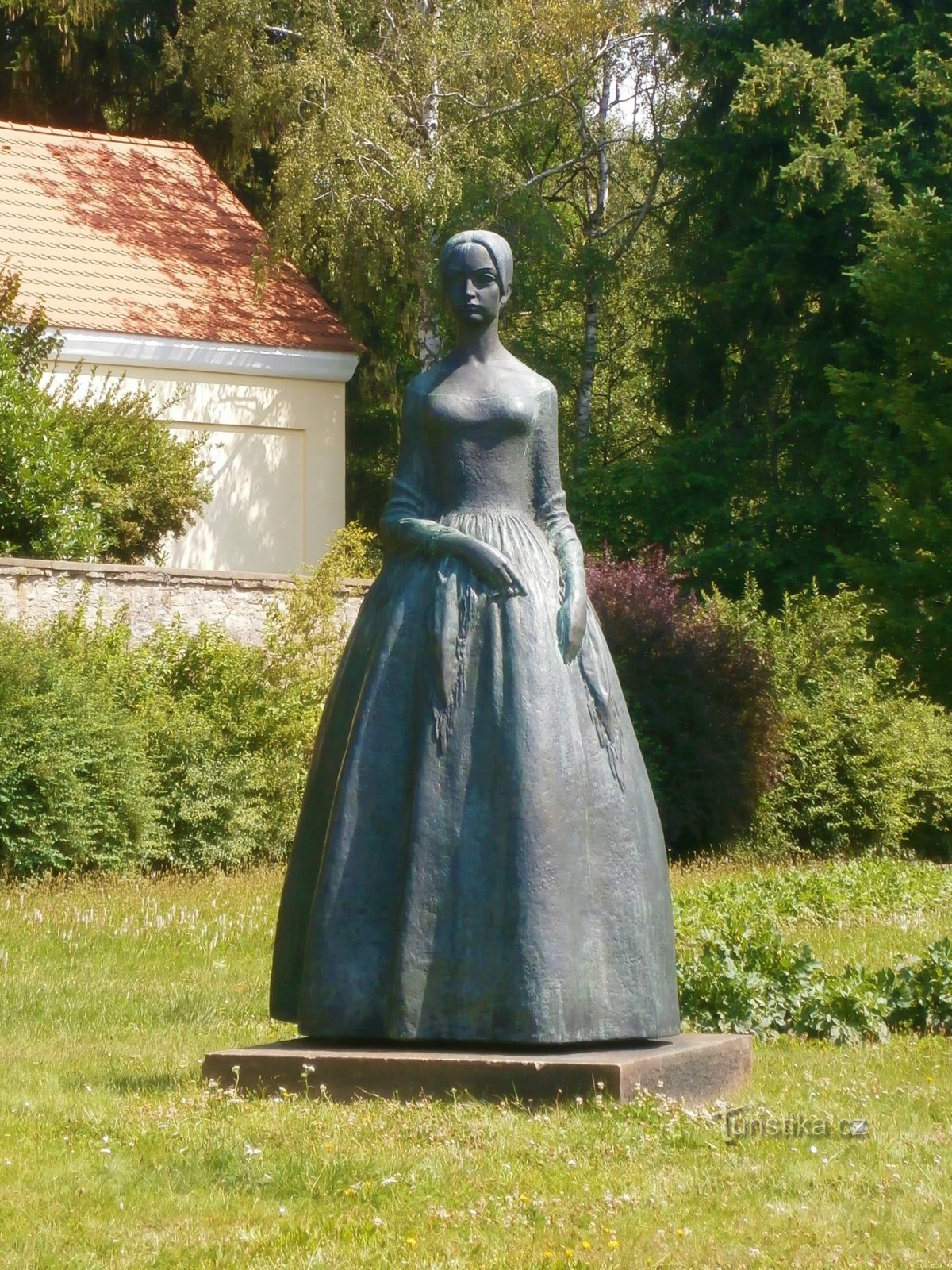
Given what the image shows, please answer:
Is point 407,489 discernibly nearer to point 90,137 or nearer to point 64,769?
point 64,769

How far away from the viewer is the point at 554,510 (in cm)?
715

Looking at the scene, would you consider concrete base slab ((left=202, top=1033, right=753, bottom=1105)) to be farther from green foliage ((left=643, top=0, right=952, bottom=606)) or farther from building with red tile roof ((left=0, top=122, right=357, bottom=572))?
building with red tile roof ((left=0, top=122, right=357, bottom=572))

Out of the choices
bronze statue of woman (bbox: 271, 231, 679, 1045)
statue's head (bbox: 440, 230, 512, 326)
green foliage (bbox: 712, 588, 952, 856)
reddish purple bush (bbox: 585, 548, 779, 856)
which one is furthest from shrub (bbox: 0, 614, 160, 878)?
statue's head (bbox: 440, 230, 512, 326)

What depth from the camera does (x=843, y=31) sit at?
26.8m

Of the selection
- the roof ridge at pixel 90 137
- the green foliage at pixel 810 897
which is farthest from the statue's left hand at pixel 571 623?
the roof ridge at pixel 90 137

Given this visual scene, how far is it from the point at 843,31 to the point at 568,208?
12.6m

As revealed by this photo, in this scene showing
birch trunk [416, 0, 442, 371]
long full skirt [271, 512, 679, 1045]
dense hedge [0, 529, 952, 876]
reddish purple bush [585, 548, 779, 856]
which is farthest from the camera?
birch trunk [416, 0, 442, 371]

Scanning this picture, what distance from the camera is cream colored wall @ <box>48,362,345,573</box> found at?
1042 inches

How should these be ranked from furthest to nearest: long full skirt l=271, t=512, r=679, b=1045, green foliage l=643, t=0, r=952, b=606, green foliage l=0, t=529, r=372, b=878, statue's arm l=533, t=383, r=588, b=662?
green foliage l=643, t=0, r=952, b=606
green foliage l=0, t=529, r=372, b=878
statue's arm l=533, t=383, r=588, b=662
long full skirt l=271, t=512, r=679, b=1045

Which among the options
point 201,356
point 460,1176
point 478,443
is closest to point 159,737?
point 201,356

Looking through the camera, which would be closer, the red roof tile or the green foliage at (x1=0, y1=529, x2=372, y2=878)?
the green foliage at (x1=0, y1=529, x2=372, y2=878)

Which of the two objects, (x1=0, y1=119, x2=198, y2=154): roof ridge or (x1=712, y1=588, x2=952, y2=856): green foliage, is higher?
(x1=0, y1=119, x2=198, y2=154): roof ridge

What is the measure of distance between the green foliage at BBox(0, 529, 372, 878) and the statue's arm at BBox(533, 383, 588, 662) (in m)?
9.74

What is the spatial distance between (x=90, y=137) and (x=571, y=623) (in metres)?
24.4
